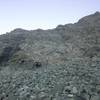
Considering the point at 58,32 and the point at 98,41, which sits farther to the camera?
the point at 58,32

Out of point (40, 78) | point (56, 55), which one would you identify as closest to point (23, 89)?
point (40, 78)

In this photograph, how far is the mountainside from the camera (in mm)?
13383

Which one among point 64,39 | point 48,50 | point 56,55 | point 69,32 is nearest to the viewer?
point 56,55

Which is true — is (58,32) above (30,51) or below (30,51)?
above

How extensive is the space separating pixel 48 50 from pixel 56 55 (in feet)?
7.63

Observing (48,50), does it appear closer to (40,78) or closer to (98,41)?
(98,41)

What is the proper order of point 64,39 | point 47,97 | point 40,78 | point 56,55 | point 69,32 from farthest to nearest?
point 69,32, point 64,39, point 56,55, point 40,78, point 47,97

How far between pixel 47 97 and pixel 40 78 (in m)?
3.74

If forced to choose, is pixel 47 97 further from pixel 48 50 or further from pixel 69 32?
pixel 69 32

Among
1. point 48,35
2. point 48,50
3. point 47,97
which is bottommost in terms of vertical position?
point 47,97

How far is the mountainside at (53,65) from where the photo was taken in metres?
13.4

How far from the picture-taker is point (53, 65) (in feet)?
69.5

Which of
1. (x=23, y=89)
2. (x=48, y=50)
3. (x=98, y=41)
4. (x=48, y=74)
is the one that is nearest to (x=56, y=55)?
(x=48, y=50)

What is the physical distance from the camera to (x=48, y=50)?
2878 centimetres
